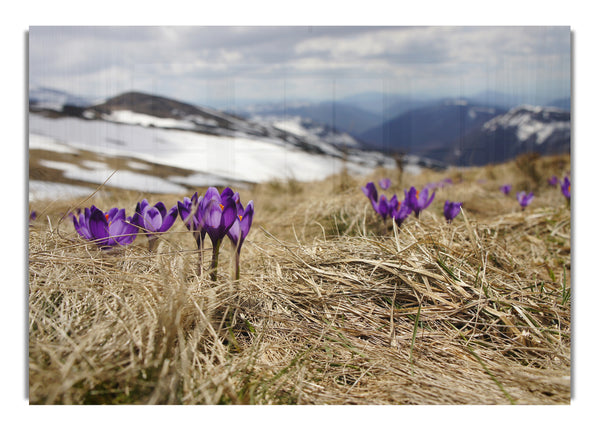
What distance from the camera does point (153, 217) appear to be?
179 cm

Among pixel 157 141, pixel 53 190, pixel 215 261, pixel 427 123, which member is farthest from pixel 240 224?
pixel 427 123

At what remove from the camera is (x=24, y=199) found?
7.43ft

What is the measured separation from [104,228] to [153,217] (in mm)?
197

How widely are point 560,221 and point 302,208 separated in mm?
1946

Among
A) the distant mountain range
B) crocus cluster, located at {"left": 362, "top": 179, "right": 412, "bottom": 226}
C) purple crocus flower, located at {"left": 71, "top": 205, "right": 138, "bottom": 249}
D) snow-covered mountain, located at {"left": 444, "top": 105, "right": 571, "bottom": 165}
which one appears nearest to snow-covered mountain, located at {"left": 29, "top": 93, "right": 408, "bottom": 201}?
the distant mountain range

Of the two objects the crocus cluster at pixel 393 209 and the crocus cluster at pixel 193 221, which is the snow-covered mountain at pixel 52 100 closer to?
the crocus cluster at pixel 193 221

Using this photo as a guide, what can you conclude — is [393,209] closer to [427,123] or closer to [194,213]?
[194,213]

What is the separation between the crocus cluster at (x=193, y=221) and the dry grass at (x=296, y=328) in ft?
0.26

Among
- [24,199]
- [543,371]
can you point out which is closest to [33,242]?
[24,199]

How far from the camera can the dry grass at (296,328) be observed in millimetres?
1431

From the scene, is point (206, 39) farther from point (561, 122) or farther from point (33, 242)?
point (561, 122)

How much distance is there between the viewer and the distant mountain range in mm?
2875

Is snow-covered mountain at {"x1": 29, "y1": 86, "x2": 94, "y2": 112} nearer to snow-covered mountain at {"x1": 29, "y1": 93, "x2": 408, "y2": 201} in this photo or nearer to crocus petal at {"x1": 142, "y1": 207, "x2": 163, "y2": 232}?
snow-covered mountain at {"x1": 29, "y1": 93, "x2": 408, "y2": 201}

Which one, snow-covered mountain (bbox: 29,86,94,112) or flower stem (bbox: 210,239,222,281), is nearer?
flower stem (bbox: 210,239,222,281)
